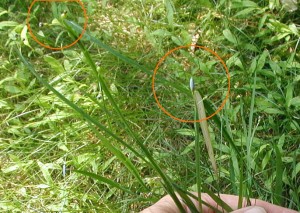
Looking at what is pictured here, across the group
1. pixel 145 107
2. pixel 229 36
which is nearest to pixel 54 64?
pixel 145 107

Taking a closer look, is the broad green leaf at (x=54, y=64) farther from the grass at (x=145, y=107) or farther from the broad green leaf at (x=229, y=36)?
the broad green leaf at (x=229, y=36)

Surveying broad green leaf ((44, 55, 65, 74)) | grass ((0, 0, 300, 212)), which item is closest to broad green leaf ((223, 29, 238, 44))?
grass ((0, 0, 300, 212))

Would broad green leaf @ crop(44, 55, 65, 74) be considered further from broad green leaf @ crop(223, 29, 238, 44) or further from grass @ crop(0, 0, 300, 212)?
broad green leaf @ crop(223, 29, 238, 44)

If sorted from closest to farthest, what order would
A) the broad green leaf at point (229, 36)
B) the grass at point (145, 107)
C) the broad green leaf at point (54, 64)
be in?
the grass at point (145, 107)
the broad green leaf at point (229, 36)
the broad green leaf at point (54, 64)

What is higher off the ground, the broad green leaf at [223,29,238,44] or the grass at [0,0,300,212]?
the broad green leaf at [223,29,238,44]

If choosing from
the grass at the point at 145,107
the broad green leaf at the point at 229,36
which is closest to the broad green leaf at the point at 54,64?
the grass at the point at 145,107

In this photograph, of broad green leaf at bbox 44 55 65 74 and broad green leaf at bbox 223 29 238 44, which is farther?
broad green leaf at bbox 44 55 65 74

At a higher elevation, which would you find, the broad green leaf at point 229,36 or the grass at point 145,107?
the broad green leaf at point 229,36

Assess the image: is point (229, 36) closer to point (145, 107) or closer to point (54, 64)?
point (145, 107)

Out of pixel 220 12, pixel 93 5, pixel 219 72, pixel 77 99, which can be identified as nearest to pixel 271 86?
pixel 219 72
